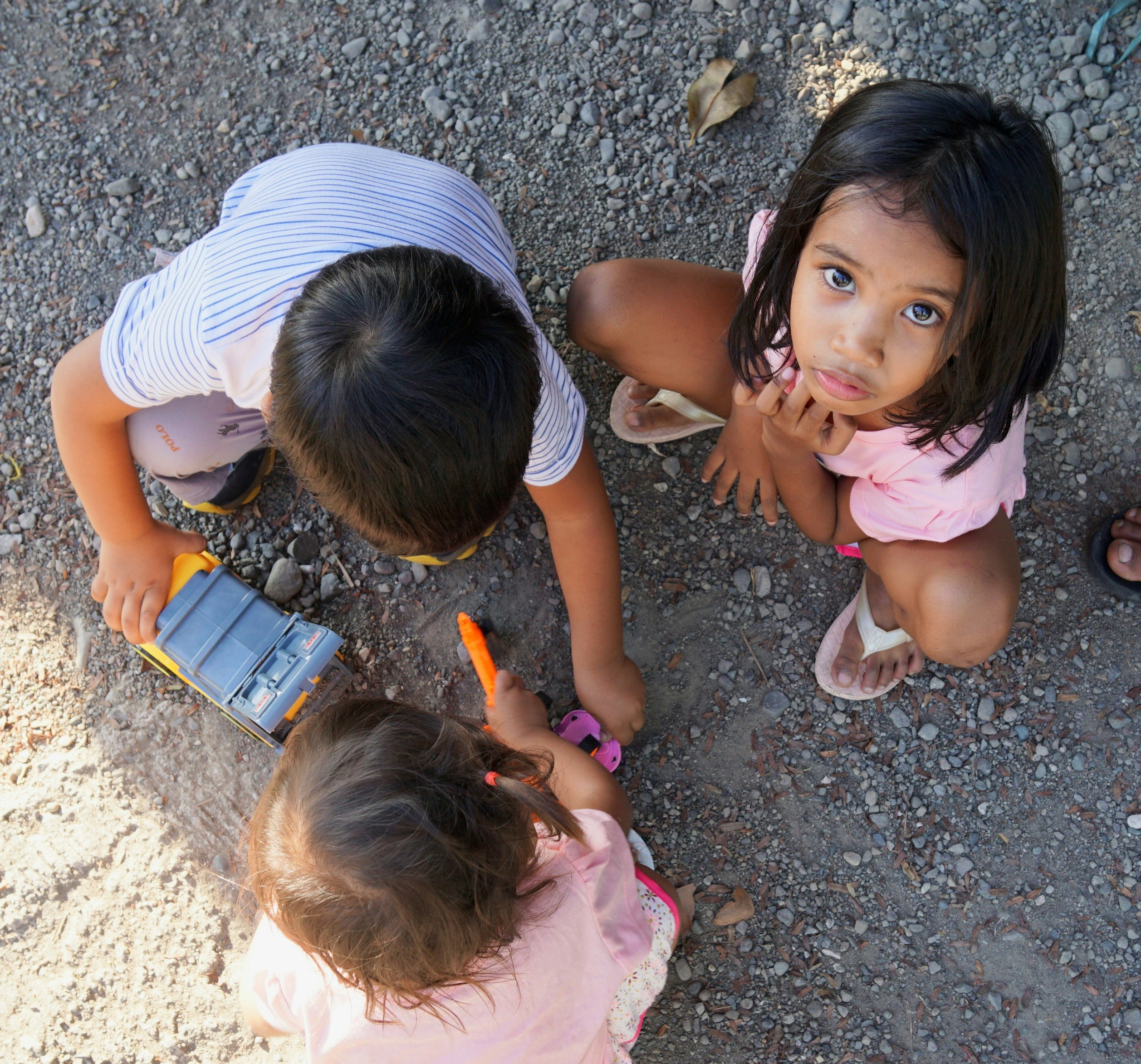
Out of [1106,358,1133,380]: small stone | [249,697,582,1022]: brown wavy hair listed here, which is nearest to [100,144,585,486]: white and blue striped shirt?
[249,697,582,1022]: brown wavy hair

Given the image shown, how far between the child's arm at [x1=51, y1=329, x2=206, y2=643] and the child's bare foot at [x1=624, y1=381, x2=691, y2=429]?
3.13 ft

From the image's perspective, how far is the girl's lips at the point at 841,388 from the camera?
1.19m

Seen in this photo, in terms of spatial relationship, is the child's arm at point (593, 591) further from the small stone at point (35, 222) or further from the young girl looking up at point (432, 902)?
the small stone at point (35, 222)

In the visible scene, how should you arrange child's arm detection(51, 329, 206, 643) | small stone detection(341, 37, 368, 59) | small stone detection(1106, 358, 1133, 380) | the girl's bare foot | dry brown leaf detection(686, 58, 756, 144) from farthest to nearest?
small stone detection(341, 37, 368, 59)
dry brown leaf detection(686, 58, 756, 144)
small stone detection(1106, 358, 1133, 380)
the girl's bare foot
child's arm detection(51, 329, 206, 643)

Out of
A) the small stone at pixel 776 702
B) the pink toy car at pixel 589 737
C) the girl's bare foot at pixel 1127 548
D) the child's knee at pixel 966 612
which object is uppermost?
the child's knee at pixel 966 612

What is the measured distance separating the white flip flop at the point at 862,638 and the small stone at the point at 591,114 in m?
1.20

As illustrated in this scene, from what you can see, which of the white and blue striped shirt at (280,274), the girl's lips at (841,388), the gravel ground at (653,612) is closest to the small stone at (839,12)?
the gravel ground at (653,612)

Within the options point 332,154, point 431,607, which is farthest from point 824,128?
point 431,607

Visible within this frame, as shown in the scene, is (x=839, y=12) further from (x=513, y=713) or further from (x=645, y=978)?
(x=645, y=978)

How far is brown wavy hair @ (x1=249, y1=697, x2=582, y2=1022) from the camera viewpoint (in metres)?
1.10

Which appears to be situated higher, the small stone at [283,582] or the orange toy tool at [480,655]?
the small stone at [283,582]

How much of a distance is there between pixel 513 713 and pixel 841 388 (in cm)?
92

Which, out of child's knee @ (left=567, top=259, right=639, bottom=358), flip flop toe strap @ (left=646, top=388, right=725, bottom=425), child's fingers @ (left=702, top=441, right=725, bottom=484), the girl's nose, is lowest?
child's fingers @ (left=702, top=441, right=725, bottom=484)

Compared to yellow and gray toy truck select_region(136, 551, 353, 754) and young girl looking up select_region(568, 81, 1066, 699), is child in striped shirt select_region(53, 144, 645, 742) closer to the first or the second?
yellow and gray toy truck select_region(136, 551, 353, 754)
